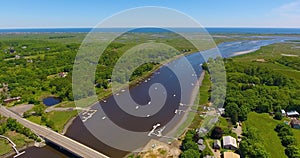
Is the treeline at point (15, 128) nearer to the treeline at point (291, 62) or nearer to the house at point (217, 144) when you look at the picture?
the house at point (217, 144)

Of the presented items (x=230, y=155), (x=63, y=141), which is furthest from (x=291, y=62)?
(x=63, y=141)

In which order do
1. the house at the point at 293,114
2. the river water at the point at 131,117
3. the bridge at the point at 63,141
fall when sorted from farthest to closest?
1. the house at the point at 293,114
2. the river water at the point at 131,117
3. the bridge at the point at 63,141

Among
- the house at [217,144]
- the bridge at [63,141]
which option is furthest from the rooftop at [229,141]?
the bridge at [63,141]

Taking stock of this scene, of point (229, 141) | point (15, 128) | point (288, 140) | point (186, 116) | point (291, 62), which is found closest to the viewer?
point (229, 141)

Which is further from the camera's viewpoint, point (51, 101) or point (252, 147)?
point (51, 101)

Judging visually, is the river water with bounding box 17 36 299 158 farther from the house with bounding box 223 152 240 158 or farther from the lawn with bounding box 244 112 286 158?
the lawn with bounding box 244 112 286 158

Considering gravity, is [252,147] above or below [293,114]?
above

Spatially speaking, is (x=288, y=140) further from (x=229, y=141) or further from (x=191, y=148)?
(x=191, y=148)
